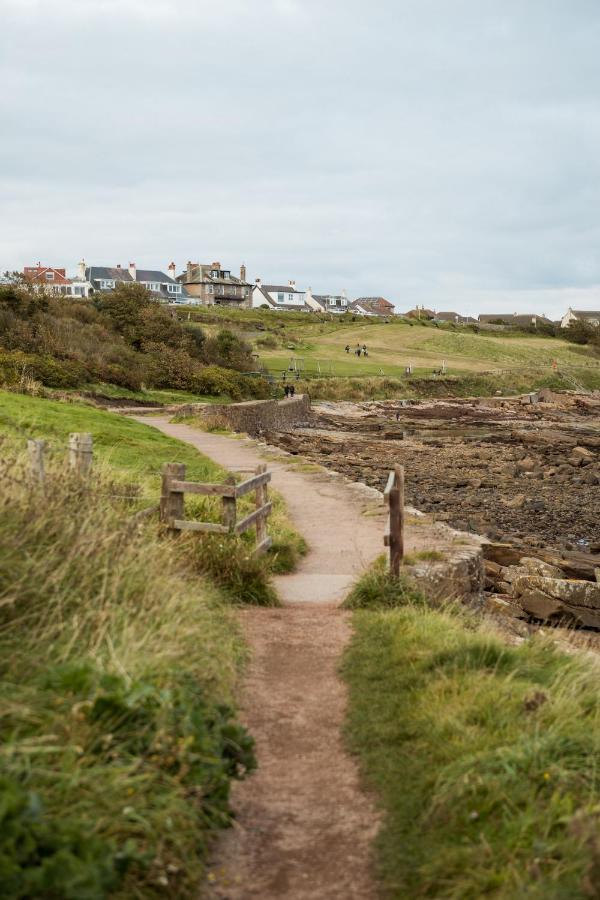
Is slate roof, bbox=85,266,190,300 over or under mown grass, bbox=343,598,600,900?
over

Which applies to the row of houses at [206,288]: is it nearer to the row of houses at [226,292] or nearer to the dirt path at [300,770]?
the row of houses at [226,292]

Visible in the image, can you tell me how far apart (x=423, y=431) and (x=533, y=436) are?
5.41 meters

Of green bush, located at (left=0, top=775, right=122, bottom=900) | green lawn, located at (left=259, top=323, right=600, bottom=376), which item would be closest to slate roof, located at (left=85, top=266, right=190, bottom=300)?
green lawn, located at (left=259, top=323, right=600, bottom=376)

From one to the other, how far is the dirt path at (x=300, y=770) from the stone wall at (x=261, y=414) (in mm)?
22784

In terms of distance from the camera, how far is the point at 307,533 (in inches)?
581

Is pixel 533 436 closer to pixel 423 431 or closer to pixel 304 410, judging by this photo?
pixel 423 431

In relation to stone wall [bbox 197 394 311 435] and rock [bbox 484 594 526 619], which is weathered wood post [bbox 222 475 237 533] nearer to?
rock [bbox 484 594 526 619]

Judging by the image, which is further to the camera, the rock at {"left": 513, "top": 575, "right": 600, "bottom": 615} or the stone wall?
the stone wall

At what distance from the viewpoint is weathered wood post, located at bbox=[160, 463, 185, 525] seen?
1091 cm

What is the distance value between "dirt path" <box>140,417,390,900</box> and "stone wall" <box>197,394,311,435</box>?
74.8 feet

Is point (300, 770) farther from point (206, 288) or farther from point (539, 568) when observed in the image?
point (206, 288)

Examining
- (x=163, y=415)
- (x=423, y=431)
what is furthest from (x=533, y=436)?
(x=163, y=415)

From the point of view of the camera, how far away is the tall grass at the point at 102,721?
4.20 metres

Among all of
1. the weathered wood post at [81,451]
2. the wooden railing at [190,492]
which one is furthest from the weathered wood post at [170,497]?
the weathered wood post at [81,451]
